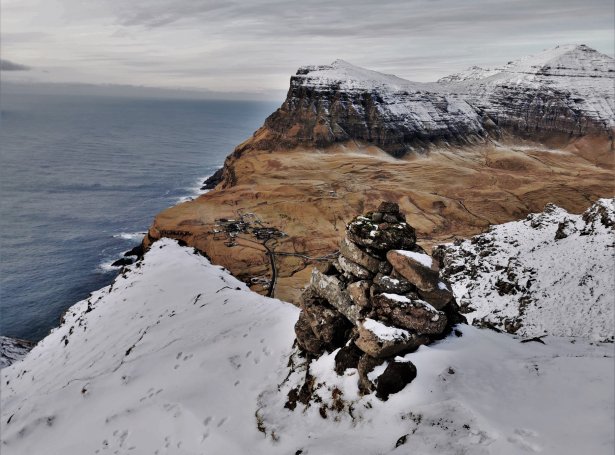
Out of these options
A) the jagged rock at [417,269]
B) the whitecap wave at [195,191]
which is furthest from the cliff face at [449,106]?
the jagged rock at [417,269]

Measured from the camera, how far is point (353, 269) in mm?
15672

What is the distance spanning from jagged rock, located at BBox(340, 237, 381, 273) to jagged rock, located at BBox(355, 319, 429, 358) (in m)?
2.43

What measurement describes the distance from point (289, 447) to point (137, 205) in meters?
88.9

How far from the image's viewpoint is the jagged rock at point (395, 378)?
12.1 metres

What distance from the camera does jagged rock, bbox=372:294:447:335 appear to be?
43.9ft

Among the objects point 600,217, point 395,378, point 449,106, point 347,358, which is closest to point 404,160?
point 449,106

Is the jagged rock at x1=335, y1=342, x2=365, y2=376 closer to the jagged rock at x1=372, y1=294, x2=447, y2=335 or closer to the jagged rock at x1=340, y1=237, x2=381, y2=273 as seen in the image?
the jagged rock at x1=372, y1=294, x2=447, y2=335

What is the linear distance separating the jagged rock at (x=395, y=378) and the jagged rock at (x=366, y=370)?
0.46 m

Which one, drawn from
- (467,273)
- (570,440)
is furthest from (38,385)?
(467,273)

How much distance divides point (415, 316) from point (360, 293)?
92.0 inches

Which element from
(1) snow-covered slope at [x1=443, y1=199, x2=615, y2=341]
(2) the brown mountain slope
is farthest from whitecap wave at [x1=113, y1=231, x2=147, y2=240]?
(1) snow-covered slope at [x1=443, y1=199, x2=615, y2=341]

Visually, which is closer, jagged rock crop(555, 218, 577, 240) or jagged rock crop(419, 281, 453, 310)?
jagged rock crop(419, 281, 453, 310)

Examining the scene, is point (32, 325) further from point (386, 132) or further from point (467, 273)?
point (386, 132)

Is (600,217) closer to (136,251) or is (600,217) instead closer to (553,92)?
(136,251)
